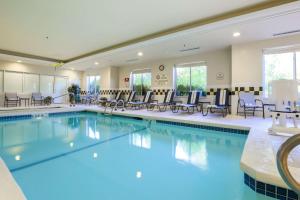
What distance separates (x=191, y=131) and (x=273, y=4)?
3.08 metres

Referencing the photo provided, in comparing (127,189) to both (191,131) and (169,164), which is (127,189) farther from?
(191,131)

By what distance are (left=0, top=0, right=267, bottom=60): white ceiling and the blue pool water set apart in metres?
2.68

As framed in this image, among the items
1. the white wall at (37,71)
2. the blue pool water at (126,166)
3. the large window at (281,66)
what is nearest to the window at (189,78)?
the large window at (281,66)

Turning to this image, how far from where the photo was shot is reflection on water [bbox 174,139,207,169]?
2484 millimetres

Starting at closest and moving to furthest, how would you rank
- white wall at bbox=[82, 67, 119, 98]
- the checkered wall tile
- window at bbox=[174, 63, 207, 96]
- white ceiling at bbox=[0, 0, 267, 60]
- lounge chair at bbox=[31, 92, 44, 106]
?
white ceiling at bbox=[0, 0, 267, 60], the checkered wall tile, window at bbox=[174, 63, 207, 96], lounge chair at bbox=[31, 92, 44, 106], white wall at bbox=[82, 67, 119, 98]

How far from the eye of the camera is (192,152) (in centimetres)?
288

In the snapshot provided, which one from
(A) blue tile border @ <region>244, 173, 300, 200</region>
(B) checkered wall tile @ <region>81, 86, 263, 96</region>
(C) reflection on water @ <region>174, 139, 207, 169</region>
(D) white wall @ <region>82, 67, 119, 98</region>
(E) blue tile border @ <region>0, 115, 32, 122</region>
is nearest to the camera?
(A) blue tile border @ <region>244, 173, 300, 200</region>

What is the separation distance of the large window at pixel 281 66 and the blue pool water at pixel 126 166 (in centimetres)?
284

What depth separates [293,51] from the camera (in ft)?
16.6

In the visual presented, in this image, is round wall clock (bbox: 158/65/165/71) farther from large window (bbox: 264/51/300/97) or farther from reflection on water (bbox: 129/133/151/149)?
reflection on water (bbox: 129/133/151/149)

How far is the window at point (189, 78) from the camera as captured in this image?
7066 millimetres

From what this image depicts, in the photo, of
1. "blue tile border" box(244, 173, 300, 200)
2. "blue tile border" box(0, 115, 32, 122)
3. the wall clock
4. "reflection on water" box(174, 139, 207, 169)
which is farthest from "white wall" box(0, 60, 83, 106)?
"blue tile border" box(244, 173, 300, 200)

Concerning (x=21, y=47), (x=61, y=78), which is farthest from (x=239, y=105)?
(x=61, y=78)

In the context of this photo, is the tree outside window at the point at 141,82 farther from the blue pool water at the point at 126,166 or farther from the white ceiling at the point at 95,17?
the blue pool water at the point at 126,166
